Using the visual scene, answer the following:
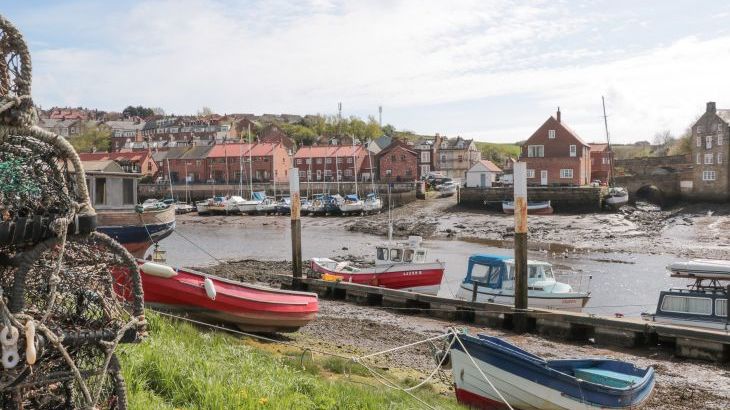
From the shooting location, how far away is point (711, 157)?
6369cm

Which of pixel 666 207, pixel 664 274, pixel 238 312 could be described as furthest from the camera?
pixel 666 207

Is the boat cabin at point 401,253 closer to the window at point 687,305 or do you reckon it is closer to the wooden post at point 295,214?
the wooden post at point 295,214

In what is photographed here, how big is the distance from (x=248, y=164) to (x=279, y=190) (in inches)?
357

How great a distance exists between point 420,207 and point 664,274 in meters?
35.5

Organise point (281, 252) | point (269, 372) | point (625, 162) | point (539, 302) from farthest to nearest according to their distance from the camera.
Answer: point (625, 162)
point (281, 252)
point (539, 302)
point (269, 372)

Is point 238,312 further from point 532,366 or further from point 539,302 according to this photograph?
point 539,302

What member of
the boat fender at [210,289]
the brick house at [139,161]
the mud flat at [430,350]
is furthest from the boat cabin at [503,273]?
the brick house at [139,161]

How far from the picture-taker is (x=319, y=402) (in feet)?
26.7

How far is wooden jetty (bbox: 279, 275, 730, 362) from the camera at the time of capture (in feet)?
48.4

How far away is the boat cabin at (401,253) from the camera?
2462 cm

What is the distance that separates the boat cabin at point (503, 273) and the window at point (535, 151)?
48000mm

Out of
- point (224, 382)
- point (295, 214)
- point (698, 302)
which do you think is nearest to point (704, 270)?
point (698, 302)

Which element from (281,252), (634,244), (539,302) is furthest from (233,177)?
(539,302)

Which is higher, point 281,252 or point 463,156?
point 463,156
